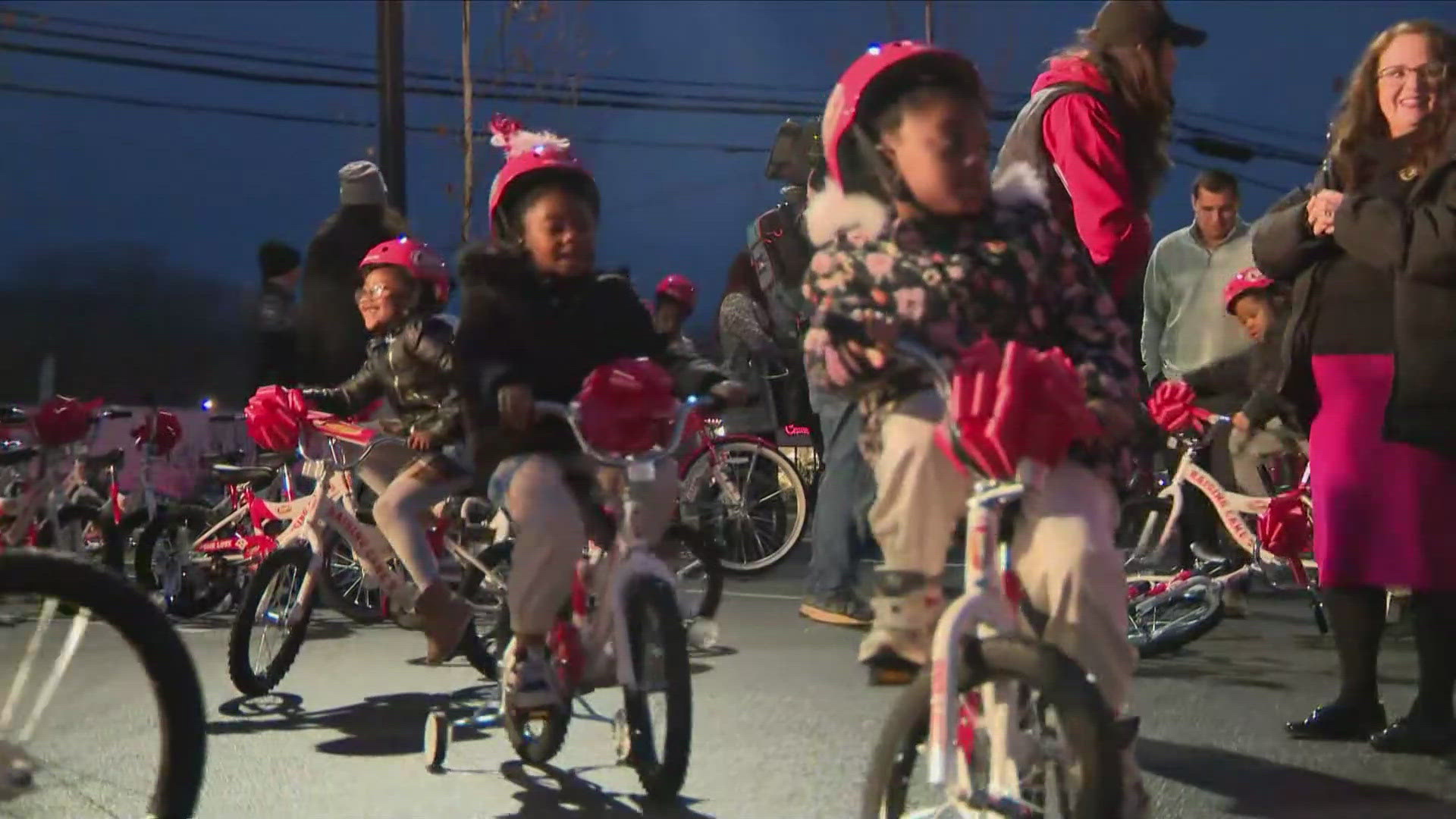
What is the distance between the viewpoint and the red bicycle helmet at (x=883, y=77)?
3102 millimetres

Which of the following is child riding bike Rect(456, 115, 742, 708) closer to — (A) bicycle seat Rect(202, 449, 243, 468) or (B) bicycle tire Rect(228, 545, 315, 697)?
(B) bicycle tire Rect(228, 545, 315, 697)

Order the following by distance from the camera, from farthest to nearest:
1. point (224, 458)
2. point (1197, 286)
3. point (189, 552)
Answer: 1. point (224, 458)
2. point (189, 552)
3. point (1197, 286)

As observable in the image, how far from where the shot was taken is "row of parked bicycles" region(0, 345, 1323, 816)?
265 cm

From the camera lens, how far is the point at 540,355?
14.1 ft

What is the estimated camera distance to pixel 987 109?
3121 mm

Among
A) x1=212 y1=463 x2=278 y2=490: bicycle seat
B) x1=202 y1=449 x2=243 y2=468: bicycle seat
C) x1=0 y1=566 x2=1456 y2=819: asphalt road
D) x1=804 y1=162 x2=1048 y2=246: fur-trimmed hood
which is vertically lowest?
x1=0 y1=566 x2=1456 y2=819: asphalt road

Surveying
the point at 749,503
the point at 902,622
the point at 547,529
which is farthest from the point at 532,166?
the point at 749,503

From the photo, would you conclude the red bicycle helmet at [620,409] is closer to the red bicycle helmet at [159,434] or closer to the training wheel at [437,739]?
the training wheel at [437,739]

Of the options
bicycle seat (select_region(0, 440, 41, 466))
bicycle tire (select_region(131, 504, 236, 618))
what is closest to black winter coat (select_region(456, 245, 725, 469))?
bicycle seat (select_region(0, 440, 41, 466))

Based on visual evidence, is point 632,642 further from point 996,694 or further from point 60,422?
point 60,422

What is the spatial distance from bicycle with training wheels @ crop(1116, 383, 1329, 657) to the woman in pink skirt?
4.19 ft

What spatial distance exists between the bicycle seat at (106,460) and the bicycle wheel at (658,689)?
598 centimetres

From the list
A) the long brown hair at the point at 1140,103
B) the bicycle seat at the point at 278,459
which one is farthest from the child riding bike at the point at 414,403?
the long brown hair at the point at 1140,103

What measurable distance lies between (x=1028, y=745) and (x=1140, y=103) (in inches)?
87.2
